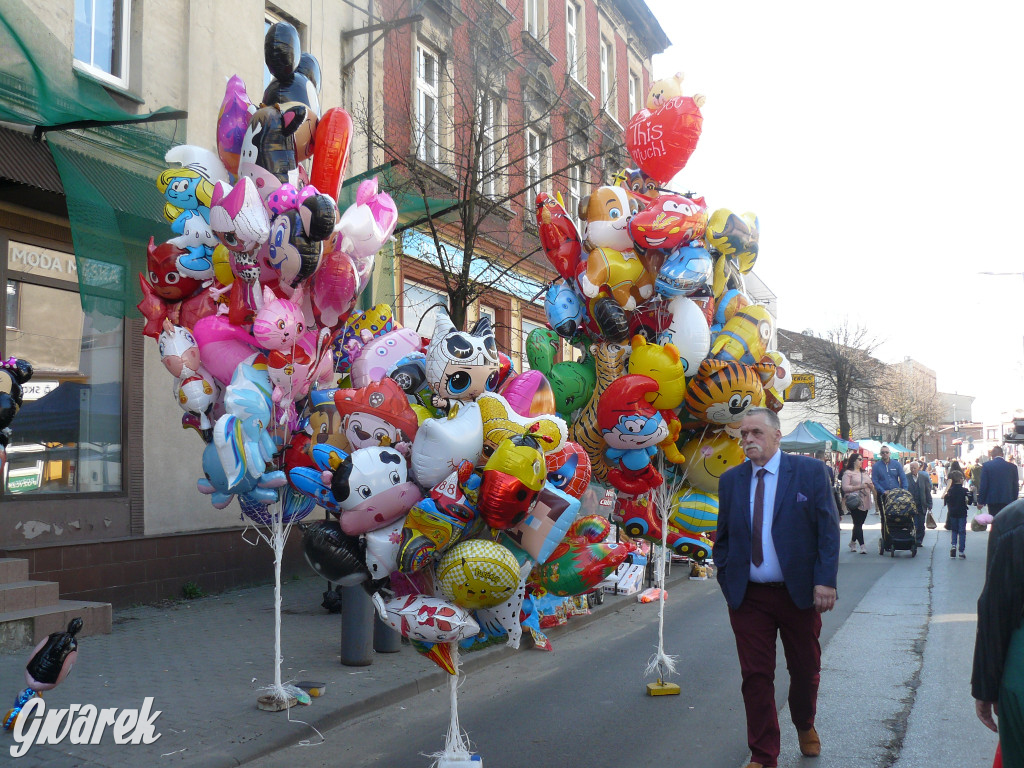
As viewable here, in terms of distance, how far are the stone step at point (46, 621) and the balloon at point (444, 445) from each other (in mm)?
4333

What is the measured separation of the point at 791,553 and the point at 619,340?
88.5 inches

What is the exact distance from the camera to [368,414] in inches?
179

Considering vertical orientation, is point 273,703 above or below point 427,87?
below

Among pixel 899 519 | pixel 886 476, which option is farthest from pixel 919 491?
pixel 899 519

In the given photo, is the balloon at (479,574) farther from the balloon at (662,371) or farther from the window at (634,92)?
the window at (634,92)

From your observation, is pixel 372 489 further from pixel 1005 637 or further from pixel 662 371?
pixel 1005 637

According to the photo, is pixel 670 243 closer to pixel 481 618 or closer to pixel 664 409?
pixel 664 409

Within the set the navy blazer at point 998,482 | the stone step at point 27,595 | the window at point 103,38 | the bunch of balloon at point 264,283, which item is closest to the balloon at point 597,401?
the bunch of balloon at point 264,283

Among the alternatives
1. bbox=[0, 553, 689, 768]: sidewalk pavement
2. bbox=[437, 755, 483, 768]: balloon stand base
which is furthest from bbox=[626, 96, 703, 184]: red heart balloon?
bbox=[437, 755, 483, 768]: balloon stand base

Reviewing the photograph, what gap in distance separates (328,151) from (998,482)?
40.8ft

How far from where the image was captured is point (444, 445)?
4230 millimetres

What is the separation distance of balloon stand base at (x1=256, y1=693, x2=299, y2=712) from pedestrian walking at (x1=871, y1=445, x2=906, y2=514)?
13.9 meters

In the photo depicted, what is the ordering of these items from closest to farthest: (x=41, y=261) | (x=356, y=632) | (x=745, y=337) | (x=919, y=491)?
(x=745, y=337), (x=356, y=632), (x=41, y=261), (x=919, y=491)

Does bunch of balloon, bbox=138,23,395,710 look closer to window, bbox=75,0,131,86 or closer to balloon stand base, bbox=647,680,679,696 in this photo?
balloon stand base, bbox=647,680,679,696
